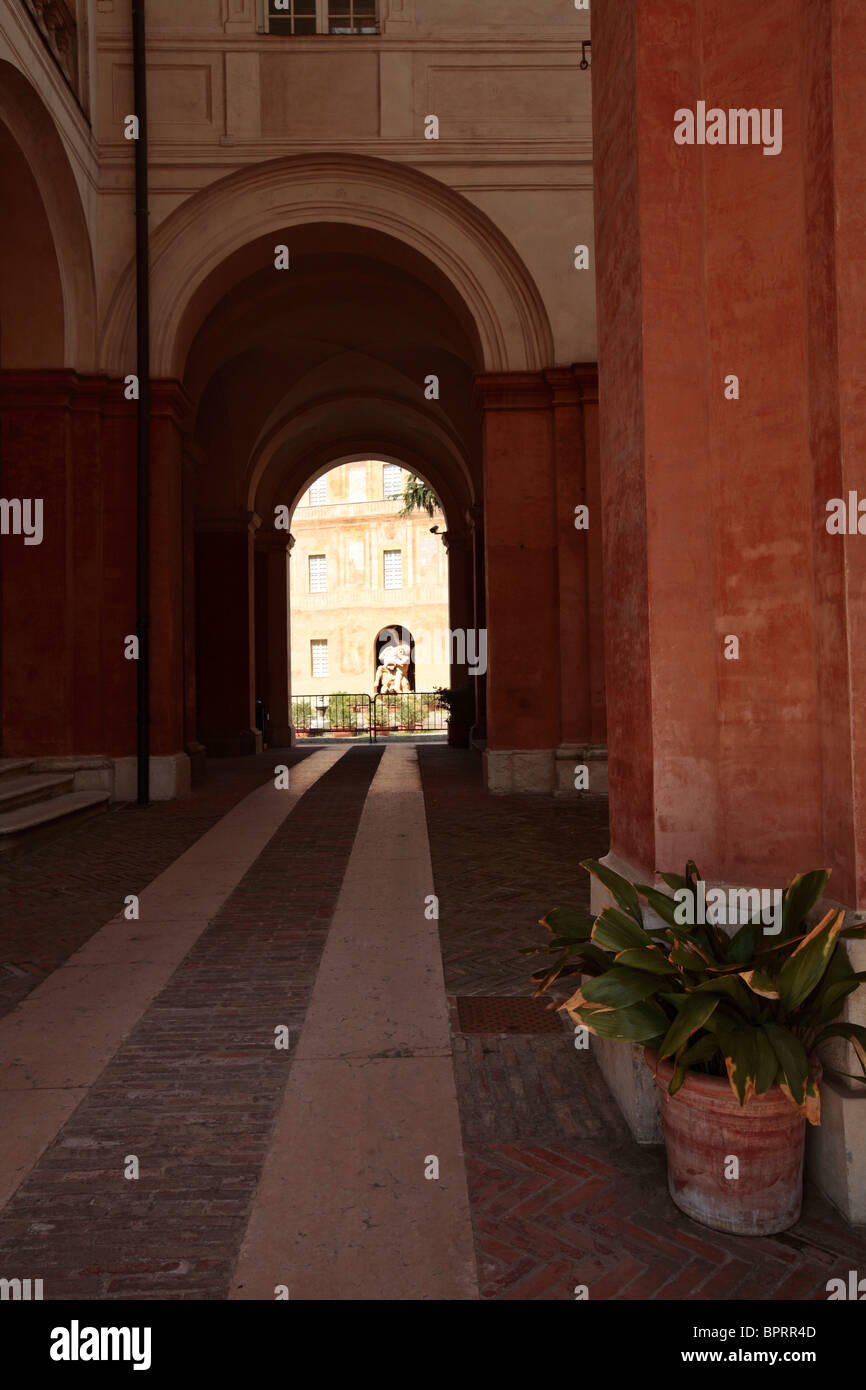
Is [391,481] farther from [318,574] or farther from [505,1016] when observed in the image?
[505,1016]

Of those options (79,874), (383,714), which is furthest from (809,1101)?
(383,714)

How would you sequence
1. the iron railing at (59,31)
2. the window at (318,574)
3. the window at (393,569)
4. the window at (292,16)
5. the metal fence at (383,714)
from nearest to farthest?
the iron railing at (59,31) < the window at (292,16) < the metal fence at (383,714) < the window at (393,569) < the window at (318,574)

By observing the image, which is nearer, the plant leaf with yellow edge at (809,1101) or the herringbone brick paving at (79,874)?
the plant leaf with yellow edge at (809,1101)

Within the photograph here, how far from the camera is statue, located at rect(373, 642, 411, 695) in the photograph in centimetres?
4383

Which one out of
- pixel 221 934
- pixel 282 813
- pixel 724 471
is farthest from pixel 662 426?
pixel 282 813

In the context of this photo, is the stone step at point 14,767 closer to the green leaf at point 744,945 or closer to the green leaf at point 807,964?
the green leaf at point 744,945

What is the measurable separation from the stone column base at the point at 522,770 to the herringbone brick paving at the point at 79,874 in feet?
10.8

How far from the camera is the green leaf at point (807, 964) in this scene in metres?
2.52

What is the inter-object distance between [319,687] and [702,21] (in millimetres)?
43035

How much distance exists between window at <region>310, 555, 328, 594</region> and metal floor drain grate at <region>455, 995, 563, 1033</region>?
141ft

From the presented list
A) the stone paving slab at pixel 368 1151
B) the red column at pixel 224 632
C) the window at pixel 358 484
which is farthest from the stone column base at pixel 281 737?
the window at pixel 358 484

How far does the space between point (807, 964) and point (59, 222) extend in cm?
1163

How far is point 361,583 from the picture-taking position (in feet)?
149

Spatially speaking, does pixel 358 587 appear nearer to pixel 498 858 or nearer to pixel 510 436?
pixel 510 436
